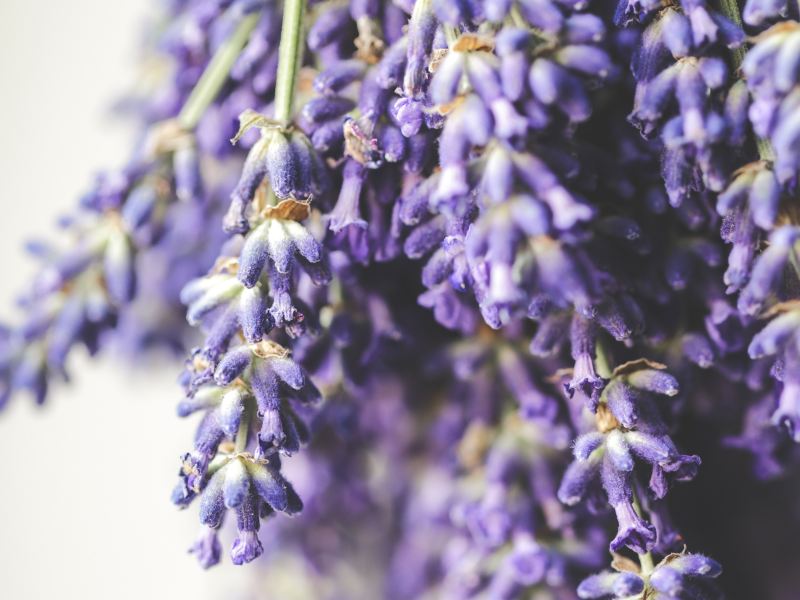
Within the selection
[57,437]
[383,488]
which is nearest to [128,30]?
[57,437]

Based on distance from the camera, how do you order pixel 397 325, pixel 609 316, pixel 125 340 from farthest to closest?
1. pixel 125 340
2. pixel 397 325
3. pixel 609 316

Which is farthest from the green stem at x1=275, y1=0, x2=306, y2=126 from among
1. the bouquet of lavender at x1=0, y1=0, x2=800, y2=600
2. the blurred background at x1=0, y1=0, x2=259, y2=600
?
the blurred background at x1=0, y1=0, x2=259, y2=600

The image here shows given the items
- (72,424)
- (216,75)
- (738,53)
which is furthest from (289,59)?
(72,424)

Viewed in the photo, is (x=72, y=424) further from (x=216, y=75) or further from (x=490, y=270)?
(x=490, y=270)

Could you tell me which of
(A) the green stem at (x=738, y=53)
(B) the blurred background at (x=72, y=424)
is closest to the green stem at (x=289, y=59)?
(A) the green stem at (x=738, y=53)

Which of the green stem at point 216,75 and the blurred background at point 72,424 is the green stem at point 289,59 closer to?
the green stem at point 216,75

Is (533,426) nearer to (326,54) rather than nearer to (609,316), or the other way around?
(609,316)
